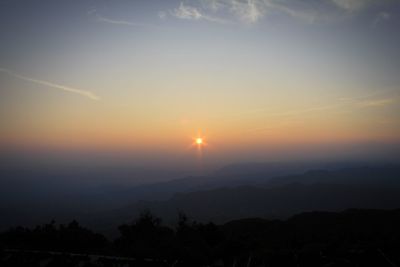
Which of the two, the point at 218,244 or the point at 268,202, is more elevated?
the point at 218,244

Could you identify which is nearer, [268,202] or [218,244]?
[218,244]

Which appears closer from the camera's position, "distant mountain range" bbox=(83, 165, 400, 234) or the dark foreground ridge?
the dark foreground ridge

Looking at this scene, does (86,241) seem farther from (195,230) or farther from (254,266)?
(254,266)

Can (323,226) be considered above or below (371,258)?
below

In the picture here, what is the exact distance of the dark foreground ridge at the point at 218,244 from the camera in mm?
11445

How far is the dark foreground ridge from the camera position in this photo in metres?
11.4

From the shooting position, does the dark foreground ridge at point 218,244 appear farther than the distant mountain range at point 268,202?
No

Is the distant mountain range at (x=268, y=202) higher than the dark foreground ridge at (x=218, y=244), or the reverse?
the dark foreground ridge at (x=218, y=244)

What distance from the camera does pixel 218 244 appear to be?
20266mm

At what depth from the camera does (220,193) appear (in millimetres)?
184250

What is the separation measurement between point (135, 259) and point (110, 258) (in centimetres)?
98

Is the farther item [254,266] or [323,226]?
[323,226]

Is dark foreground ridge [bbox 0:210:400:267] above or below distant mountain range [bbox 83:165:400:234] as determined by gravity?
above

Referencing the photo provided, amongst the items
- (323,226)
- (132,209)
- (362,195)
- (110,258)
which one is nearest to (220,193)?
(132,209)
